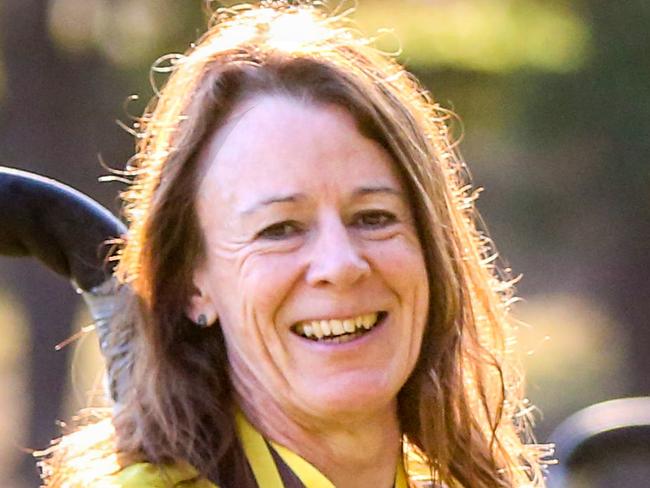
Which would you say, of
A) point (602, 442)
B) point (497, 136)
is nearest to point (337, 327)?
point (602, 442)

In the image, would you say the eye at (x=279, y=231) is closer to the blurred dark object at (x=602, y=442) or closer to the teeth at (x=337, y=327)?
the teeth at (x=337, y=327)

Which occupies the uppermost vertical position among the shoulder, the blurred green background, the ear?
the blurred green background

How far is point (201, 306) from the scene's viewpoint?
2.72 meters

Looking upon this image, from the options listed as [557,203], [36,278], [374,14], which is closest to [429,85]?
[374,14]

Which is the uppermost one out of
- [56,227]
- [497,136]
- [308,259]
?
[497,136]

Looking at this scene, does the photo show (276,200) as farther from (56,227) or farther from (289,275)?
(56,227)

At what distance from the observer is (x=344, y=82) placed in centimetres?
271

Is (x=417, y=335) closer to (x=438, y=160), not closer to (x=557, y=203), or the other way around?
(x=438, y=160)

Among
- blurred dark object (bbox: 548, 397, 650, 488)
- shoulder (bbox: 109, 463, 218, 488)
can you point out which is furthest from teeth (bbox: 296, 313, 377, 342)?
blurred dark object (bbox: 548, 397, 650, 488)

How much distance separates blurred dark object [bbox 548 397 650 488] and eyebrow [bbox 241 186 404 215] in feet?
5.84

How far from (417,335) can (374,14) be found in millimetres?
9494

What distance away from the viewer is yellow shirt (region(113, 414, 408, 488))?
2508mm

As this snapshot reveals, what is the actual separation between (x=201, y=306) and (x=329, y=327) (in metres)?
0.23

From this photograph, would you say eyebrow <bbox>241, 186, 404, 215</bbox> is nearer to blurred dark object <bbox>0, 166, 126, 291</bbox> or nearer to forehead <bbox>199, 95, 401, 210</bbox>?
forehead <bbox>199, 95, 401, 210</bbox>
